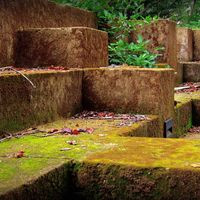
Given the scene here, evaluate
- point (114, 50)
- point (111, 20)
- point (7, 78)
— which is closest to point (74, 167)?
point (7, 78)

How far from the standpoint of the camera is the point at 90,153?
322 centimetres

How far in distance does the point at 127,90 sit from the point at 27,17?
1.52m

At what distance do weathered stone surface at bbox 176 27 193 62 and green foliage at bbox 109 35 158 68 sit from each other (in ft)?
12.9

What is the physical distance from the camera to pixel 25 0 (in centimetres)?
589

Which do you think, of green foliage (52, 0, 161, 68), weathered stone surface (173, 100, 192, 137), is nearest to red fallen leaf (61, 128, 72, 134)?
weathered stone surface (173, 100, 192, 137)

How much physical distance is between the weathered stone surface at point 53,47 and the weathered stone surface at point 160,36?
3.01 metres

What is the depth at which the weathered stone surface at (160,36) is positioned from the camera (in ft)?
27.9

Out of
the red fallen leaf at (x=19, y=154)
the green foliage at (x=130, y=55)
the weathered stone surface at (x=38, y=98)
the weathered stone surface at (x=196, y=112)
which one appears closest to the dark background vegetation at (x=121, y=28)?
the green foliage at (x=130, y=55)

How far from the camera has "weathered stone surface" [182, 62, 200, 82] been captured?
1094cm

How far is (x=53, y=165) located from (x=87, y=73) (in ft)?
8.76

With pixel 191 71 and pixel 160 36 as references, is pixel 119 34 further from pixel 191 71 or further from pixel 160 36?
pixel 191 71

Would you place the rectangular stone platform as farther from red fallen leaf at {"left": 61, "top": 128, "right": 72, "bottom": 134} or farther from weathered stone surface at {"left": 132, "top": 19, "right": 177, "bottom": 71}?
weathered stone surface at {"left": 132, "top": 19, "right": 177, "bottom": 71}

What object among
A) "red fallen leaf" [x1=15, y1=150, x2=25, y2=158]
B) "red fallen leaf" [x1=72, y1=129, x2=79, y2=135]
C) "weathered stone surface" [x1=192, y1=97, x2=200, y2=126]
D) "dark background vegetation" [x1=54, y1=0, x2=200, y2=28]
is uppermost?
"dark background vegetation" [x1=54, y1=0, x2=200, y2=28]

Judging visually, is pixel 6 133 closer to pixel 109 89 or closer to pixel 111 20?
pixel 109 89
